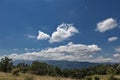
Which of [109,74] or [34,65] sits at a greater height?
[34,65]

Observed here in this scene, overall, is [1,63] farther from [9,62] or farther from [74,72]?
[74,72]

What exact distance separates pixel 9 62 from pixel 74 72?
8168 cm

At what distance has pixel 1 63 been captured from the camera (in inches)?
1841

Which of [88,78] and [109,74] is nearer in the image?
[109,74]

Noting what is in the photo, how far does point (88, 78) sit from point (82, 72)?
11522cm

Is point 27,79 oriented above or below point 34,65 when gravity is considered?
below

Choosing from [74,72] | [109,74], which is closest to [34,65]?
[74,72]

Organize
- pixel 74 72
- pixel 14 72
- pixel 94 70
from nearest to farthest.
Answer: pixel 14 72 < pixel 74 72 < pixel 94 70

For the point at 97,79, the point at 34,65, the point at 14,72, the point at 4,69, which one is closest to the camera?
the point at 97,79

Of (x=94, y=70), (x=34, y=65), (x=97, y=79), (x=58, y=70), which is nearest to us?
(x=97, y=79)

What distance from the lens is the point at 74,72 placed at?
128 metres

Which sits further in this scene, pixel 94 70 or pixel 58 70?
pixel 94 70

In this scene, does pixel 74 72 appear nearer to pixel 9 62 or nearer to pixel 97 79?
pixel 9 62

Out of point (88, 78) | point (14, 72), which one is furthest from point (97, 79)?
point (14, 72)
